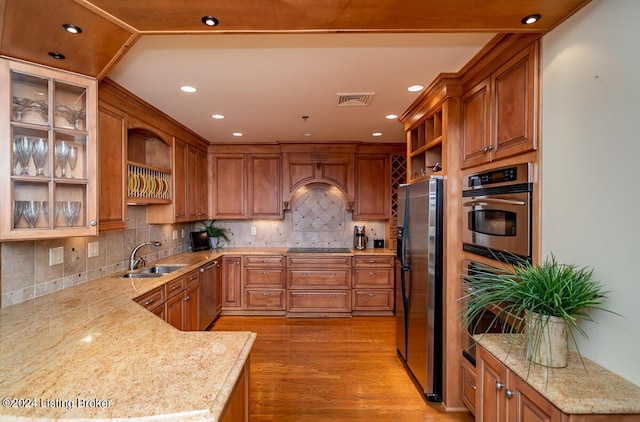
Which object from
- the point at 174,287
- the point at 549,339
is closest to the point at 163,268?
the point at 174,287

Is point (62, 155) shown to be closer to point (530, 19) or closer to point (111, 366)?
point (111, 366)

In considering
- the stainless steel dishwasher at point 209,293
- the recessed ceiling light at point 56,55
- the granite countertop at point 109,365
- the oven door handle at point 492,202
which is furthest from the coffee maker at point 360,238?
the recessed ceiling light at point 56,55

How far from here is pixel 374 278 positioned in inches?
177

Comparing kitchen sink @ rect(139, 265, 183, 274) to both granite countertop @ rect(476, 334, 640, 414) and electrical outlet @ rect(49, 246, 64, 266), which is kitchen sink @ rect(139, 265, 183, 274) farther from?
granite countertop @ rect(476, 334, 640, 414)

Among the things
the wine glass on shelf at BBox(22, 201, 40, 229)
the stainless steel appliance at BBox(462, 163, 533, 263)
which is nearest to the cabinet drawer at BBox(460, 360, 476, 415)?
the stainless steel appliance at BBox(462, 163, 533, 263)

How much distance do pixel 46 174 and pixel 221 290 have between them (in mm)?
2922

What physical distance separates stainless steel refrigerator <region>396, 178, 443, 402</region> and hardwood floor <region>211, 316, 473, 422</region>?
0.23 meters

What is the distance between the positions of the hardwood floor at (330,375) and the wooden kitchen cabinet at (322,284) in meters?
0.24

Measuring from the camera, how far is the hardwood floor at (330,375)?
2393 millimetres

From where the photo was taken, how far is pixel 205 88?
260cm

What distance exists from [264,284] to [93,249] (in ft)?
7.45

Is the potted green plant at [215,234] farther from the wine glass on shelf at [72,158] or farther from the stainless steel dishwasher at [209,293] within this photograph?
the wine glass on shelf at [72,158]

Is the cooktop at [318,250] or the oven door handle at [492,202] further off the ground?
the oven door handle at [492,202]

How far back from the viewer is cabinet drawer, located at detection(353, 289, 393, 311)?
4.49 meters
